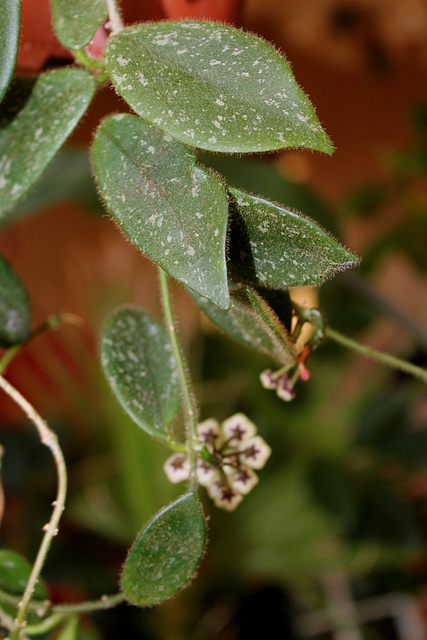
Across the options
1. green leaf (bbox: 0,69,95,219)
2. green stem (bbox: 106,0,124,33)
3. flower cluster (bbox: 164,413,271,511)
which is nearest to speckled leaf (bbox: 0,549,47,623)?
flower cluster (bbox: 164,413,271,511)

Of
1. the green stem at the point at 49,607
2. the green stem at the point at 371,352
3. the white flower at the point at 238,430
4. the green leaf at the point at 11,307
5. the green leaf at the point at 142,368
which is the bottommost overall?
the green stem at the point at 49,607

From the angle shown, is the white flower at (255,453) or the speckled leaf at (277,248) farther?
the white flower at (255,453)

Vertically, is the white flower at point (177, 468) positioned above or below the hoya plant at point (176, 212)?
below

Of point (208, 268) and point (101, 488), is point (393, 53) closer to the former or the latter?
point (101, 488)

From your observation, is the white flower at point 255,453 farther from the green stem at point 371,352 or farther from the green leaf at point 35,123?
the green leaf at point 35,123

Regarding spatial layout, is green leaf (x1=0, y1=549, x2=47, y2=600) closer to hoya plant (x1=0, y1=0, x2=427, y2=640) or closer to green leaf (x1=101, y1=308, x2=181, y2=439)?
hoya plant (x1=0, y1=0, x2=427, y2=640)

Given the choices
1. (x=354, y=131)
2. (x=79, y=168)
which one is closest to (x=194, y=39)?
(x=79, y=168)

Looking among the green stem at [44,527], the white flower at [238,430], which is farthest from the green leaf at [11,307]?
the white flower at [238,430]
